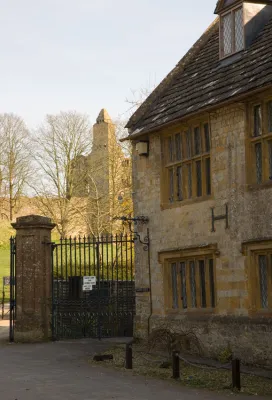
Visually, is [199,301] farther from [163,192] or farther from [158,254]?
[163,192]

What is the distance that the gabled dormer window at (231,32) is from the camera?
16234 millimetres

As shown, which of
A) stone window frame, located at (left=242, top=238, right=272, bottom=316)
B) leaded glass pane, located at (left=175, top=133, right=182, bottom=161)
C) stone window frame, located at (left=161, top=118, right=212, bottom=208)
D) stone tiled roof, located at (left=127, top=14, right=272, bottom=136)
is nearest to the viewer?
stone window frame, located at (left=242, top=238, right=272, bottom=316)

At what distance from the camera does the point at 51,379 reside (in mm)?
12367

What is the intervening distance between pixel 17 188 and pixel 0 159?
257 cm

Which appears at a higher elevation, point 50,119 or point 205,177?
point 50,119

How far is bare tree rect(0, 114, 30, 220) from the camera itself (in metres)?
54.3

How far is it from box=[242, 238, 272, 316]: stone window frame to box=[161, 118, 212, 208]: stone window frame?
71.0 inches

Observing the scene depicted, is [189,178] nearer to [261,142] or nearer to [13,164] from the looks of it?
[261,142]

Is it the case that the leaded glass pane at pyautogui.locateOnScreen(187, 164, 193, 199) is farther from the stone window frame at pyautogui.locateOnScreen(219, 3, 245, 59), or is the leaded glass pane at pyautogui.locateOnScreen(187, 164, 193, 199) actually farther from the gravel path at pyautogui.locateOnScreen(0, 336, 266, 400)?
the gravel path at pyautogui.locateOnScreen(0, 336, 266, 400)

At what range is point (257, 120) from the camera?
46.9 ft

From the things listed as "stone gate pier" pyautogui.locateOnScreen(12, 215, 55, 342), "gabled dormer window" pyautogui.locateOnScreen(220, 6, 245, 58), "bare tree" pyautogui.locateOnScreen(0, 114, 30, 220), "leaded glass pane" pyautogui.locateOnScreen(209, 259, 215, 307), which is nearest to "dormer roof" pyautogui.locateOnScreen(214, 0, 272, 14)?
"gabled dormer window" pyautogui.locateOnScreen(220, 6, 245, 58)

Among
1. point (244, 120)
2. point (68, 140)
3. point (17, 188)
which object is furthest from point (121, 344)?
point (17, 188)

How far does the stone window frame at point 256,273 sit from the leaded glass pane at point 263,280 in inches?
0.8

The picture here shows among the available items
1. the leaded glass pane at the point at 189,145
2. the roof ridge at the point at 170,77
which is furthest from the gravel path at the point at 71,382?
the roof ridge at the point at 170,77
